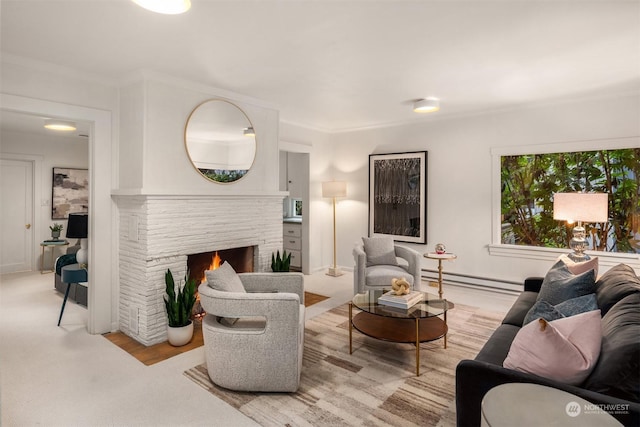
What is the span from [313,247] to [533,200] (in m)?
3.29

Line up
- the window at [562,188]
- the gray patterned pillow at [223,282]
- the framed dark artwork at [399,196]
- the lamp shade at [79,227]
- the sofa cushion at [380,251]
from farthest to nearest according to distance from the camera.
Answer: the framed dark artwork at [399,196] < the sofa cushion at [380,251] < the window at [562,188] < the lamp shade at [79,227] < the gray patterned pillow at [223,282]

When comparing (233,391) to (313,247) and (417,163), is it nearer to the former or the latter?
(313,247)

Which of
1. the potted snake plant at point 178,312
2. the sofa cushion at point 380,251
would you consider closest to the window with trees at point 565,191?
the sofa cushion at point 380,251

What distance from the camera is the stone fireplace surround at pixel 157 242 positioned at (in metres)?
3.18

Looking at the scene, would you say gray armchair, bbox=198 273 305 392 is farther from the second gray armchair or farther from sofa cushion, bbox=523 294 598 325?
the second gray armchair

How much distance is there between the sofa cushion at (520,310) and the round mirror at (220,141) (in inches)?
118

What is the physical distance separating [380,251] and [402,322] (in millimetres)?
1487

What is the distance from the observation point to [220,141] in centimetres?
379

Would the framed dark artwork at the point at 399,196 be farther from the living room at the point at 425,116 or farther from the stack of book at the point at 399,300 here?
the stack of book at the point at 399,300

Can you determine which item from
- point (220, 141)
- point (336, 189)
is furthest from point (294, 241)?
point (220, 141)

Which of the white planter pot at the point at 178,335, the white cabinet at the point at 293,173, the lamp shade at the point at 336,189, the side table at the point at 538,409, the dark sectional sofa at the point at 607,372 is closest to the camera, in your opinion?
the side table at the point at 538,409

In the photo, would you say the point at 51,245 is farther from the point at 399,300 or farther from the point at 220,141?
the point at 399,300

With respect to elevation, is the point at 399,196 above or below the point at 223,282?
above

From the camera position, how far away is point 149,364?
279 cm
